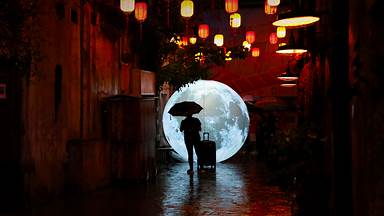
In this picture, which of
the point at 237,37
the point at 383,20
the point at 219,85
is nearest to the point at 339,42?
the point at 383,20

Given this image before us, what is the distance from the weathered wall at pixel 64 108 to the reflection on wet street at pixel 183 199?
2.25ft

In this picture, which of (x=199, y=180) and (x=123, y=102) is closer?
(x=123, y=102)

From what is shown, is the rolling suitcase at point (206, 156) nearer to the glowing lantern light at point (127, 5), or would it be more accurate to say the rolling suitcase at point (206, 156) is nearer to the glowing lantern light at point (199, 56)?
the glowing lantern light at point (199, 56)

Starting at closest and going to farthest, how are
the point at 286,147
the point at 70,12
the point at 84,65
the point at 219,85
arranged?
the point at 286,147, the point at 70,12, the point at 84,65, the point at 219,85

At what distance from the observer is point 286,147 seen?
32.3 feet

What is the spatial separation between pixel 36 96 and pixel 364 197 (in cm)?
923

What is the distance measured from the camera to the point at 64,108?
1559cm

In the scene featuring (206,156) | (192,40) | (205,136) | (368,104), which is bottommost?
(206,156)

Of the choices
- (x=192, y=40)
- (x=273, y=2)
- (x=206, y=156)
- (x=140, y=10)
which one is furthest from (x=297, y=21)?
(x=192, y=40)

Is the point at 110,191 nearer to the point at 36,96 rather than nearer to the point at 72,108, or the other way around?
the point at 72,108

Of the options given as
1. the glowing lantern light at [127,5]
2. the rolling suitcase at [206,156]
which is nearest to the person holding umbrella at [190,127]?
the rolling suitcase at [206,156]

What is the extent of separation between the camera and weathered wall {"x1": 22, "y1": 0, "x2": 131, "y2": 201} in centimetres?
1351

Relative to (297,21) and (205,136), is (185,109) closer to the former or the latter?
(205,136)

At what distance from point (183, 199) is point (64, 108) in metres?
4.15
